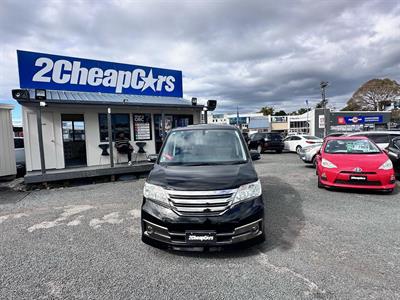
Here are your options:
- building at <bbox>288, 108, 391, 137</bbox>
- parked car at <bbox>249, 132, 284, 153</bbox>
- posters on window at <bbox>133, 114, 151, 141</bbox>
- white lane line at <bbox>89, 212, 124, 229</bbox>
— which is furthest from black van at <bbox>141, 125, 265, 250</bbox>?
building at <bbox>288, 108, 391, 137</bbox>

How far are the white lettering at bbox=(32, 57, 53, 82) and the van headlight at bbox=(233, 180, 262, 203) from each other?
8738 millimetres

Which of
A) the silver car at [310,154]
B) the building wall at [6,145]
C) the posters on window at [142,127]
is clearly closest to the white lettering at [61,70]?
the building wall at [6,145]

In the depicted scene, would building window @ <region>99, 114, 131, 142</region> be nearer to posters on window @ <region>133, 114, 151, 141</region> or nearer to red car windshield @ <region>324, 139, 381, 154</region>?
posters on window @ <region>133, 114, 151, 141</region>

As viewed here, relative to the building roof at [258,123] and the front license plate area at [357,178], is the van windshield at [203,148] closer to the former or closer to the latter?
the front license plate area at [357,178]

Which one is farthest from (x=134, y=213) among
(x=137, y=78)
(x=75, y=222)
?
(x=137, y=78)

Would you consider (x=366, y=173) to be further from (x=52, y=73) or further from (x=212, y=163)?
(x=52, y=73)

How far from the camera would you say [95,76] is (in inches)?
362

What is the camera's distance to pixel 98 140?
936 centimetres

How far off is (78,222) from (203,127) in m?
3.06

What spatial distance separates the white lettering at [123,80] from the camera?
973 cm

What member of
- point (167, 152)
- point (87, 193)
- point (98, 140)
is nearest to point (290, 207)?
point (167, 152)

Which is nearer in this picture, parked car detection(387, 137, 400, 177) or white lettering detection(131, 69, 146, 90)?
parked car detection(387, 137, 400, 177)

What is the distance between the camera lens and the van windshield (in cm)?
368

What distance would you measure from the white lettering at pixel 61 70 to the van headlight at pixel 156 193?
772 centimetres
